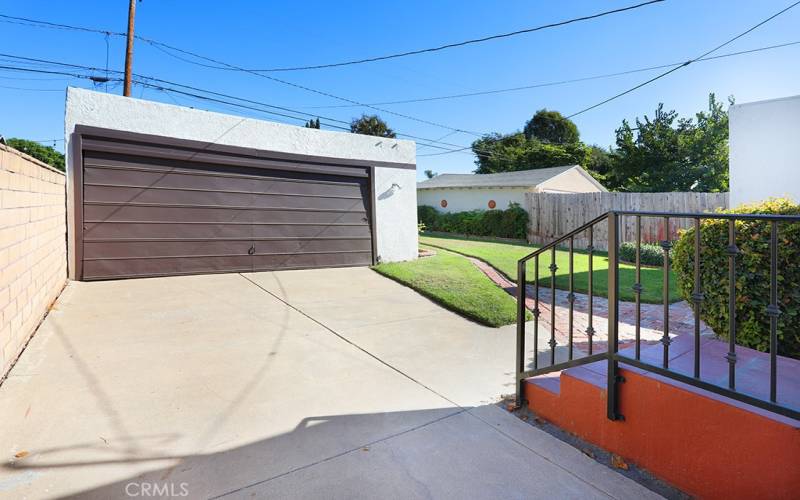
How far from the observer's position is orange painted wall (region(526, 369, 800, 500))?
1.72m

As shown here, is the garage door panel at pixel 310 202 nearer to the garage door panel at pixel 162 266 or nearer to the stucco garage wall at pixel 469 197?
the garage door panel at pixel 162 266

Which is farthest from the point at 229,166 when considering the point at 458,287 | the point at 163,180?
the point at 458,287

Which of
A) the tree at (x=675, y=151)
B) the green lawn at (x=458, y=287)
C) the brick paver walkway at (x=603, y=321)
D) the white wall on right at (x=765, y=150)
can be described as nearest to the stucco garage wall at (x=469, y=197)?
the tree at (x=675, y=151)

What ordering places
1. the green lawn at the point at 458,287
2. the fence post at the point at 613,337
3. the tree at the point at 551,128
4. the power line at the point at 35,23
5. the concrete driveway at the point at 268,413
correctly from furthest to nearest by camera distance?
the tree at the point at 551,128, the power line at the point at 35,23, the green lawn at the point at 458,287, the fence post at the point at 613,337, the concrete driveway at the point at 268,413

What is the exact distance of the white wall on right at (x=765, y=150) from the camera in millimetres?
5453

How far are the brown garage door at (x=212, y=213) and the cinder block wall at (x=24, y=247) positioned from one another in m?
1.08

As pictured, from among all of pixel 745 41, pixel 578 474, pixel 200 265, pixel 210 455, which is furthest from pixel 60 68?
pixel 745 41

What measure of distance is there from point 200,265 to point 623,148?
22.9 metres

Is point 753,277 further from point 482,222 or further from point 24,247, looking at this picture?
point 482,222

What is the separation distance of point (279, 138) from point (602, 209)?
455 inches

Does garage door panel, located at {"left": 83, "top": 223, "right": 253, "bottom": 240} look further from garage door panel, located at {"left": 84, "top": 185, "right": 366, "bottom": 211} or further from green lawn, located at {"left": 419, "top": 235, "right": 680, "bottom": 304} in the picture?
green lawn, located at {"left": 419, "top": 235, "right": 680, "bottom": 304}

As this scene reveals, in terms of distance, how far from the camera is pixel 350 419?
9.10ft

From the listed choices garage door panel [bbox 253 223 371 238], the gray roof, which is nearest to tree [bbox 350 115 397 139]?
the gray roof

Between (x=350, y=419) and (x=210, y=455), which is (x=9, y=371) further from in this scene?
(x=350, y=419)
